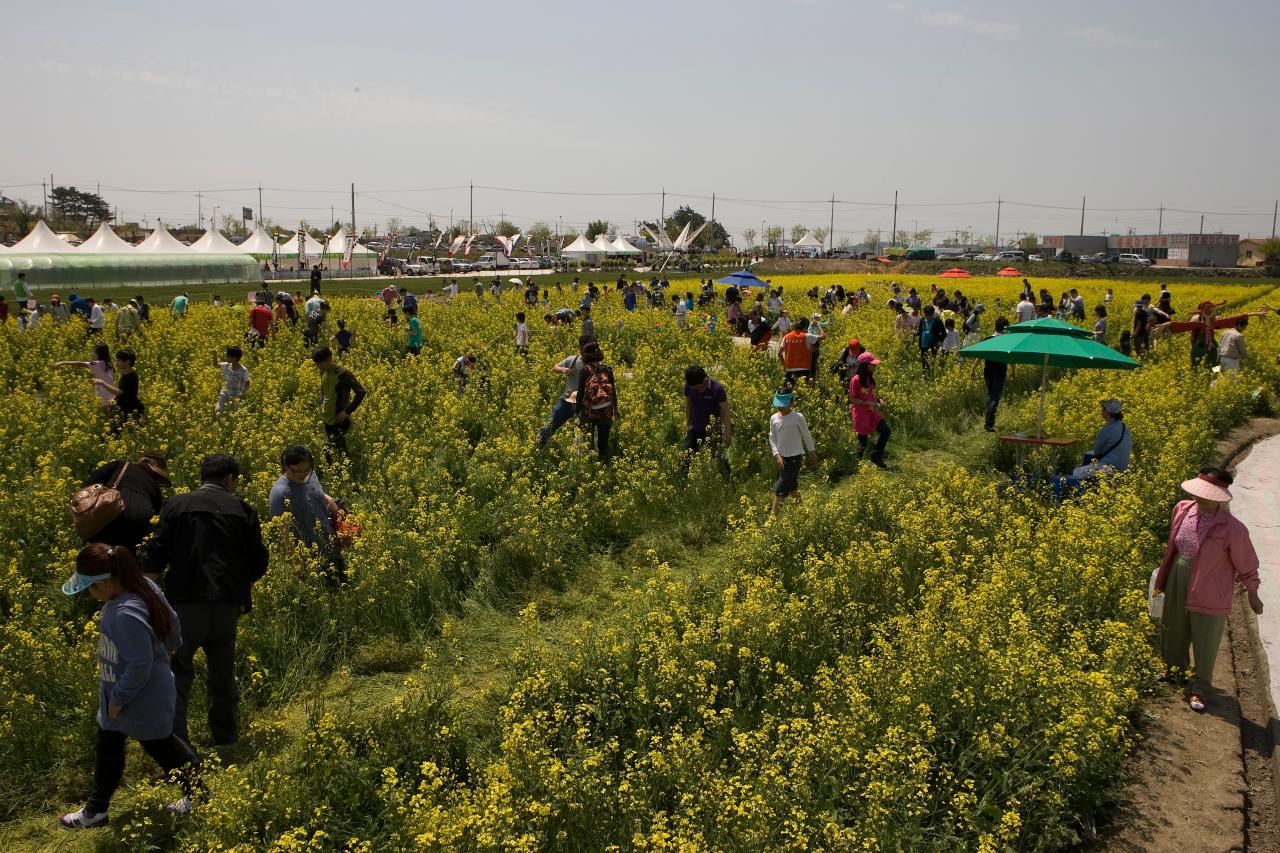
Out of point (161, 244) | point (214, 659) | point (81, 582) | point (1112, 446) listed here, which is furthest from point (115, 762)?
point (161, 244)

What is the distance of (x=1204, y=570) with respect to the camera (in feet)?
18.5

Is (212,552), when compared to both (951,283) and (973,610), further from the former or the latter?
(951,283)

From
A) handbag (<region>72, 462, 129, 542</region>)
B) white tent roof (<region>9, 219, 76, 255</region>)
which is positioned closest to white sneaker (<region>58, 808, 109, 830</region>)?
handbag (<region>72, 462, 129, 542</region>)

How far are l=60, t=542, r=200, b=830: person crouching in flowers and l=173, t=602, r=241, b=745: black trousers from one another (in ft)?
1.36

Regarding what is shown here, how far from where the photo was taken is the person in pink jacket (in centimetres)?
558

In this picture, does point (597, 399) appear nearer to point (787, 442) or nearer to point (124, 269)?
point (787, 442)

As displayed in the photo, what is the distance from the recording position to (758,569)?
7.03 metres

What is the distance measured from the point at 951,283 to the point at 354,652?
1590 inches

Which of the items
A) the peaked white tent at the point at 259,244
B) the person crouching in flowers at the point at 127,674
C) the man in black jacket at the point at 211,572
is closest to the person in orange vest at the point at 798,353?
the man in black jacket at the point at 211,572

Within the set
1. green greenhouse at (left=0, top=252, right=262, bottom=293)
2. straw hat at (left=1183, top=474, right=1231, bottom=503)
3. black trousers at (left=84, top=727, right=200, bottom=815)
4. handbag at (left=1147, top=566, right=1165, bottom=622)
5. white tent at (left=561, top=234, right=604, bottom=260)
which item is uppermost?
white tent at (left=561, top=234, right=604, bottom=260)

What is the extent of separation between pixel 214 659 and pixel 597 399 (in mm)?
5601

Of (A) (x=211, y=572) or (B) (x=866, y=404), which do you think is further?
(B) (x=866, y=404)

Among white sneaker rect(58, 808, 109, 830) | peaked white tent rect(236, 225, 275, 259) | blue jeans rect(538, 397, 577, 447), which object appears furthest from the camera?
peaked white tent rect(236, 225, 275, 259)

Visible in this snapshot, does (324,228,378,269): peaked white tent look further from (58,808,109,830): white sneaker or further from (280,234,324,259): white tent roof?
(58,808,109,830): white sneaker
